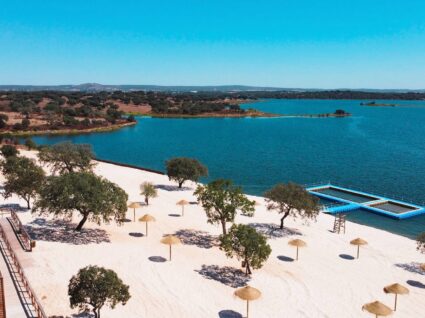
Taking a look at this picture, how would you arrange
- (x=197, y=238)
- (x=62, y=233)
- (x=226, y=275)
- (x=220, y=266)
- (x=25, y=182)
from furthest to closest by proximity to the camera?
(x=25, y=182) < (x=197, y=238) < (x=62, y=233) < (x=220, y=266) < (x=226, y=275)

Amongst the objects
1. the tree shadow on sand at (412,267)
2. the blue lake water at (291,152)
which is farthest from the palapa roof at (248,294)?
the blue lake water at (291,152)

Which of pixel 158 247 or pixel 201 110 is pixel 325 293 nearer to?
pixel 158 247

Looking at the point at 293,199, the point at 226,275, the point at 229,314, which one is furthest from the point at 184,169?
the point at 229,314

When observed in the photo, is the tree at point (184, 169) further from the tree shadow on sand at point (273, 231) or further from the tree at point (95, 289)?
the tree at point (95, 289)

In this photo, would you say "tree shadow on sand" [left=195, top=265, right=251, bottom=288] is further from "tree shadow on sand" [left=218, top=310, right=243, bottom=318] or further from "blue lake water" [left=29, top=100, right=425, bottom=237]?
"blue lake water" [left=29, top=100, right=425, bottom=237]

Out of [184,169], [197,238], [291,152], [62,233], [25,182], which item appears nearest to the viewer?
[62,233]

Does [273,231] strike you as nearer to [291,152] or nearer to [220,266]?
[220,266]
